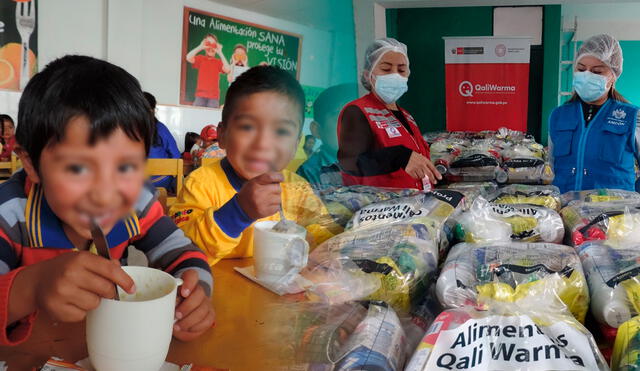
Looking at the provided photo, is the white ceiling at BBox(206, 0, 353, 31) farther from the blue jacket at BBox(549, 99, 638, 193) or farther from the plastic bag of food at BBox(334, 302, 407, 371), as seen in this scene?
the blue jacket at BBox(549, 99, 638, 193)

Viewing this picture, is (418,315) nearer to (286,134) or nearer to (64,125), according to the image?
(286,134)

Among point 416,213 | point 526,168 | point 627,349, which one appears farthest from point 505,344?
point 526,168

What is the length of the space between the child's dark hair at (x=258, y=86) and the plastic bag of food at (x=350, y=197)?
254 mm

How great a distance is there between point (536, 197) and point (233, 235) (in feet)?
1.89

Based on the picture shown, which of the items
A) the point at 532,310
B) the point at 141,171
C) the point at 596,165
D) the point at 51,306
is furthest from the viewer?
the point at 596,165

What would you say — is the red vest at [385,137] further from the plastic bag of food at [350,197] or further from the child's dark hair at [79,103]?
the child's dark hair at [79,103]

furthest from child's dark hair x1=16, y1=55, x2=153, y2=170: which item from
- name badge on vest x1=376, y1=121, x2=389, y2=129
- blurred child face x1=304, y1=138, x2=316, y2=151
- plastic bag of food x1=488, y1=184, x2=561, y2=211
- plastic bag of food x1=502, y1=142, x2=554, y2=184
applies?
plastic bag of food x1=502, y1=142, x2=554, y2=184

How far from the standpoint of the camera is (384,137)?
31.2 inches

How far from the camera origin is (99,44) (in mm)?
312

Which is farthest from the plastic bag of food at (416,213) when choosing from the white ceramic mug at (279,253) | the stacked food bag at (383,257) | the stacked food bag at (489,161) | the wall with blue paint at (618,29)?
the wall with blue paint at (618,29)

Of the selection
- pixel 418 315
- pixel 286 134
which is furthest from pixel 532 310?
pixel 286 134

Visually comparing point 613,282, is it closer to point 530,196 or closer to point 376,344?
point 376,344

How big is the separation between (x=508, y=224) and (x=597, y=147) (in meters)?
1.03

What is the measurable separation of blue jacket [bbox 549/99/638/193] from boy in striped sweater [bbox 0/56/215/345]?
4.62 feet
